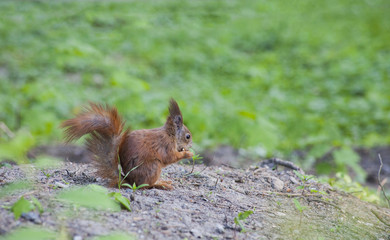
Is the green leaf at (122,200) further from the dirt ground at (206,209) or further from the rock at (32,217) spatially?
the rock at (32,217)

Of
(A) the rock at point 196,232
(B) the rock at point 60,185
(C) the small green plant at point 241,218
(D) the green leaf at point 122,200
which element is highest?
(C) the small green plant at point 241,218

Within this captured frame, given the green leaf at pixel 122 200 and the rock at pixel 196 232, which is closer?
the rock at pixel 196 232

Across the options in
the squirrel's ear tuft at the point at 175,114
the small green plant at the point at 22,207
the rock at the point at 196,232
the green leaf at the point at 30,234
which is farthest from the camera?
the squirrel's ear tuft at the point at 175,114

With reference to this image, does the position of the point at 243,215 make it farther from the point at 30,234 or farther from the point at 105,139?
the point at 30,234

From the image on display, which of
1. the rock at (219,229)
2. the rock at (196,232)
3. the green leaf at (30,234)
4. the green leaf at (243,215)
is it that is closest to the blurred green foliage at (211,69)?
the green leaf at (30,234)

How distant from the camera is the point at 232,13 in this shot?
1488 cm

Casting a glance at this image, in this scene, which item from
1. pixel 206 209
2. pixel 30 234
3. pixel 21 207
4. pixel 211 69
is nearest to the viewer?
pixel 30 234

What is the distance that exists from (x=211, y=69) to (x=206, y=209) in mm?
7768

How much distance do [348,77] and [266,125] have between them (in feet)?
14.5

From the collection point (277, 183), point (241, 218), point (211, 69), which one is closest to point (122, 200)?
point (241, 218)

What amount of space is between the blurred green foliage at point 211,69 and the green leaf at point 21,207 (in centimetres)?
41

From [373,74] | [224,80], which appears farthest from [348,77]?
[224,80]

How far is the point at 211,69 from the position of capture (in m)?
10.3

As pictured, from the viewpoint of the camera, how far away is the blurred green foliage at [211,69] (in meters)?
6.77
